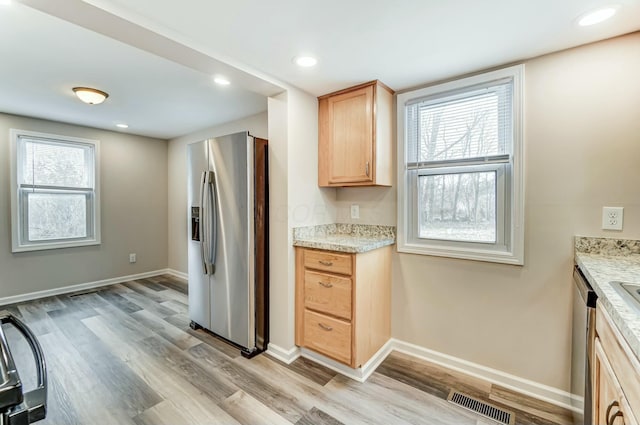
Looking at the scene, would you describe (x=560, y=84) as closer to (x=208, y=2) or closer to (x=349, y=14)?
(x=349, y=14)

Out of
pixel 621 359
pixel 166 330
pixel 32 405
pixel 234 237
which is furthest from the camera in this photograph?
pixel 166 330

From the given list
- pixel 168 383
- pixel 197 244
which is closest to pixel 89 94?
pixel 197 244

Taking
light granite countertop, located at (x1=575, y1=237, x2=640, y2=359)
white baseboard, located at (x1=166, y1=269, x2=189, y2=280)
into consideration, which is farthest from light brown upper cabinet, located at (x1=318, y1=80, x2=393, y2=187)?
white baseboard, located at (x1=166, y1=269, x2=189, y2=280)

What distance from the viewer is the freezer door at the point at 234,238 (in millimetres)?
2355

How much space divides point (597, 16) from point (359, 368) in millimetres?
2478

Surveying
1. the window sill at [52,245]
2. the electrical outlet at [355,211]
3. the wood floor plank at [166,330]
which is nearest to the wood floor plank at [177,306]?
the wood floor plank at [166,330]

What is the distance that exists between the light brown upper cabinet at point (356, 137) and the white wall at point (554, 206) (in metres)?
0.92

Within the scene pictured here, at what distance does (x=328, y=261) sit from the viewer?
84.4 inches

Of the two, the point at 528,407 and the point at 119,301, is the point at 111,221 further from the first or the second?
the point at 528,407

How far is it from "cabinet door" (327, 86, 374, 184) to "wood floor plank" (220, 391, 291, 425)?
5.60ft

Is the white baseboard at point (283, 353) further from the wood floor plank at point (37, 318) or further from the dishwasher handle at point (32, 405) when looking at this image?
the wood floor plank at point (37, 318)

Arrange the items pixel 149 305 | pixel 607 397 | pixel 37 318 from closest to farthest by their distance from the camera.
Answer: pixel 607 397
pixel 37 318
pixel 149 305

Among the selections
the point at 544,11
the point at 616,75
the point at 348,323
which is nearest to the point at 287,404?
the point at 348,323

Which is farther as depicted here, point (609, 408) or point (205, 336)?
point (205, 336)
